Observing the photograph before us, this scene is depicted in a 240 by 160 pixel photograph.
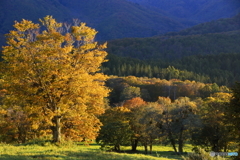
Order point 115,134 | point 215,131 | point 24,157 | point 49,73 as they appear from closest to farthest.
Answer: point 24,157 → point 49,73 → point 115,134 → point 215,131

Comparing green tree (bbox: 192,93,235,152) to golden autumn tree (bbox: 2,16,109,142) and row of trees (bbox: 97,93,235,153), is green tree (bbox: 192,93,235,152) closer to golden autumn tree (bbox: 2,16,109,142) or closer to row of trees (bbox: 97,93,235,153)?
row of trees (bbox: 97,93,235,153)

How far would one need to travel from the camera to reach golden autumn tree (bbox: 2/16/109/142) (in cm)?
2533

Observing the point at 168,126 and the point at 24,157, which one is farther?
the point at 168,126

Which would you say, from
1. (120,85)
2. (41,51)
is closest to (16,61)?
(41,51)

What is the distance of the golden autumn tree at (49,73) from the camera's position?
25.3 metres

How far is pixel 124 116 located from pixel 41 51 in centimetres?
4285

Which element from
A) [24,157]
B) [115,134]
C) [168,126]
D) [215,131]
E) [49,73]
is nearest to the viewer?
[24,157]

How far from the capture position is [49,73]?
25.6 metres

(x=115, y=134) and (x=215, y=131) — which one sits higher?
(x=215, y=131)

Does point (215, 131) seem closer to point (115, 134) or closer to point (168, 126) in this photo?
point (168, 126)

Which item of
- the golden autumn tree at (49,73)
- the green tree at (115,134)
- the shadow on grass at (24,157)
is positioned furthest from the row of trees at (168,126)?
the shadow on grass at (24,157)

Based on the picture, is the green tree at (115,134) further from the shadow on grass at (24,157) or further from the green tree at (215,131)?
the shadow on grass at (24,157)

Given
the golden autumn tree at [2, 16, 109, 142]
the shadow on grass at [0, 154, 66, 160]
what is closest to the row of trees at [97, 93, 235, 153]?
the golden autumn tree at [2, 16, 109, 142]

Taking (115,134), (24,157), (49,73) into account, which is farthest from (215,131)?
(24,157)
